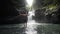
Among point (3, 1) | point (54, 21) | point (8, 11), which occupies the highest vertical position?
point (3, 1)

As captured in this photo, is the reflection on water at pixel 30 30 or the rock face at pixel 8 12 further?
the rock face at pixel 8 12

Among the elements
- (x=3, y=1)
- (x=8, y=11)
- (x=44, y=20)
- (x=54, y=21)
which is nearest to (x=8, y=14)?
(x=8, y=11)

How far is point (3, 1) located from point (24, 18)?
6683 mm

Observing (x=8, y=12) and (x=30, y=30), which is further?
(x=8, y=12)

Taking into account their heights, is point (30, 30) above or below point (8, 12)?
below

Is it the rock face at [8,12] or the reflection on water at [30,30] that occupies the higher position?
the rock face at [8,12]

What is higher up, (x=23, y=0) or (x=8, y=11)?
(x=23, y=0)

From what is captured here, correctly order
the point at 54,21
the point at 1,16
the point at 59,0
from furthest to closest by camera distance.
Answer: the point at 59,0, the point at 1,16, the point at 54,21

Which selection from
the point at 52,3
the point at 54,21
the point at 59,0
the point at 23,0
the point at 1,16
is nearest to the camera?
the point at 54,21

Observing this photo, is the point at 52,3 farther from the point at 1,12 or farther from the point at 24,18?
the point at 1,12

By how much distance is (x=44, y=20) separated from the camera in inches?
1551

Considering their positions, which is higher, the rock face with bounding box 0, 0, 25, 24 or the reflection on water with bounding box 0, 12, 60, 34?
the rock face with bounding box 0, 0, 25, 24

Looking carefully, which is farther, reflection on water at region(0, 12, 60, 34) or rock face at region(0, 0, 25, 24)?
rock face at region(0, 0, 25, 24)

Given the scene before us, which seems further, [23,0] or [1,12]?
[23,0]
